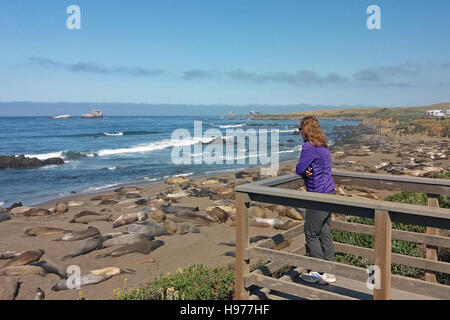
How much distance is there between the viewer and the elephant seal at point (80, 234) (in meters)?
8.30

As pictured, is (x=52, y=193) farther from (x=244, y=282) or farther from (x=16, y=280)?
(x=244, y=282)

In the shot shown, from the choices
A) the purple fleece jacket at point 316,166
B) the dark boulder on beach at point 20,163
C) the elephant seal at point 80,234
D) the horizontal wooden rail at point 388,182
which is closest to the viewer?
the horizontal wooden rail at point 388,182

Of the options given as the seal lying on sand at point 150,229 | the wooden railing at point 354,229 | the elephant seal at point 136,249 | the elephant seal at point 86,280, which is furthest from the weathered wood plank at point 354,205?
the seal lying on sand at point 150,229

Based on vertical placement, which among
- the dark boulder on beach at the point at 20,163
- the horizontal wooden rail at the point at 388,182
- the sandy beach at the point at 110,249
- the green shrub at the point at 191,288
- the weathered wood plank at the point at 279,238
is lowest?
the sandy beach at the point at 110,249

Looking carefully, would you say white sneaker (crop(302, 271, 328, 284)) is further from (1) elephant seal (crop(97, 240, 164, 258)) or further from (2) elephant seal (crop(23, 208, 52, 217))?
(2) elephant seal (crop(23, 208, 52, 217))

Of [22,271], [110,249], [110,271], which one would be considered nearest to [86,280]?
[110,271]

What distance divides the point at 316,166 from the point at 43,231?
6879mm

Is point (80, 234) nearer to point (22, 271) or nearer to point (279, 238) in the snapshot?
point (22, 271)

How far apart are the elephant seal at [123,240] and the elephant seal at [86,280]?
4.84ft

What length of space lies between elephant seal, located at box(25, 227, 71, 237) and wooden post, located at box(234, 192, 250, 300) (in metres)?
6.38

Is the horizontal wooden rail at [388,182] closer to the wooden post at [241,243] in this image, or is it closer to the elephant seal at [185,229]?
the wooden post at [241,243]

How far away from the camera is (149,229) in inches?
333

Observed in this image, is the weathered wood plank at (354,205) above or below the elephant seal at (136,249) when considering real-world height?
above

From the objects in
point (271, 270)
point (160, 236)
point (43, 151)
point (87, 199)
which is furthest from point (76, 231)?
point (43, 151)
